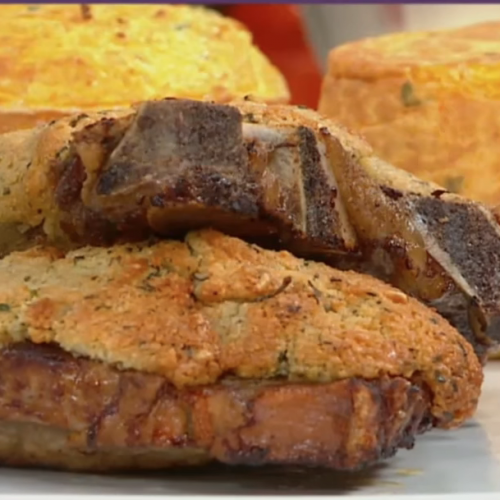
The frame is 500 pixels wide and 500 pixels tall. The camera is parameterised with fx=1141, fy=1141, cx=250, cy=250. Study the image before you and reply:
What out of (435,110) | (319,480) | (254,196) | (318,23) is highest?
(254,196)

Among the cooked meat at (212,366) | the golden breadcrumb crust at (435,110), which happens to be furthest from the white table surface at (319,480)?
the golden breadcrumb crust at (435,110)

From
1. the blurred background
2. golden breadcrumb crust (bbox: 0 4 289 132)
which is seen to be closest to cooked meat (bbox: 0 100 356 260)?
golden breadcrumb crust (bbox: 0 4 289 132)

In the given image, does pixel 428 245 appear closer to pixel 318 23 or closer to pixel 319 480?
pixel 319 480

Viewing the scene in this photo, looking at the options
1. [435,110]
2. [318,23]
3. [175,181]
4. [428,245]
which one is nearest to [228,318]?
[175,181]

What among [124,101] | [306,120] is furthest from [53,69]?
[306,120]

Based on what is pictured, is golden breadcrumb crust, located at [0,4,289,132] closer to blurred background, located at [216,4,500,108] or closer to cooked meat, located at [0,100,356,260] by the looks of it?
cooked meat, located at [0,100,356,260]

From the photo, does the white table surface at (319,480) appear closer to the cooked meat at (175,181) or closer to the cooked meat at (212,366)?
the cooked meat at (212,366)

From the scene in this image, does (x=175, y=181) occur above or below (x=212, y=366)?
above

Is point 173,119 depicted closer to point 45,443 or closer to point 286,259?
point 286,259
